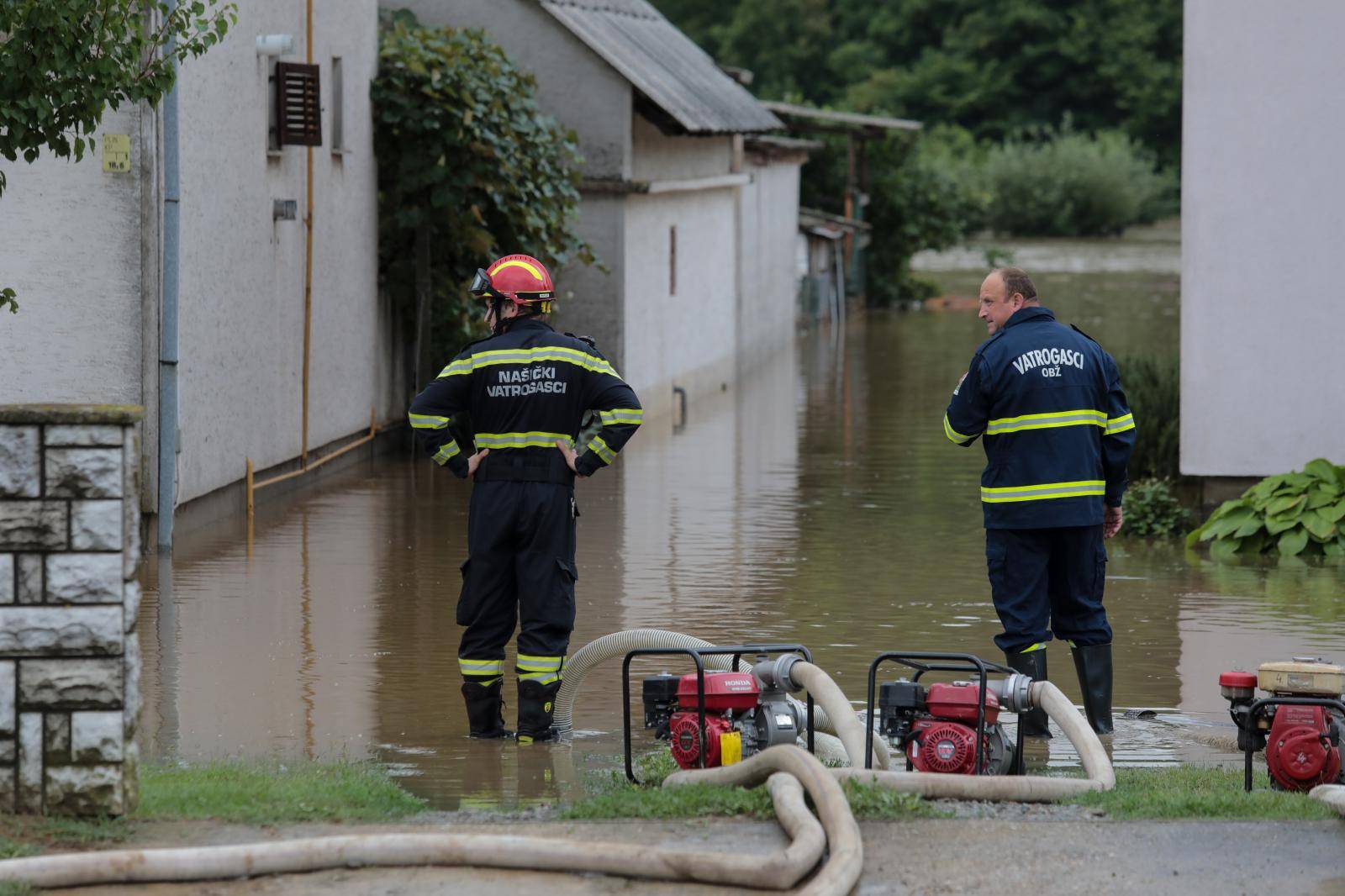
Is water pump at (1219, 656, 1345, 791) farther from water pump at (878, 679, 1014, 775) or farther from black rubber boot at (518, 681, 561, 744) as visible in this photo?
black rubber boot at (518, 681, 561, 744)

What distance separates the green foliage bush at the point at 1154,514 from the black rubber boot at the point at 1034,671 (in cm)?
612

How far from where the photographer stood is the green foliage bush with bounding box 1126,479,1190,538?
13750 mm

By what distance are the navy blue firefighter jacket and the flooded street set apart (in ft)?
3.02

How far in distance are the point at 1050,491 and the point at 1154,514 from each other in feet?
21.0

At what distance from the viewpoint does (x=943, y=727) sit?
6.65 meters

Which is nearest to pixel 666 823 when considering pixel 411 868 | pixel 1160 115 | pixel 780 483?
pixel 411 868

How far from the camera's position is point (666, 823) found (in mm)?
5805

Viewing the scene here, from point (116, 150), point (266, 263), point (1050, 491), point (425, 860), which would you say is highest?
point (116, 150)

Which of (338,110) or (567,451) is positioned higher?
(338,110)

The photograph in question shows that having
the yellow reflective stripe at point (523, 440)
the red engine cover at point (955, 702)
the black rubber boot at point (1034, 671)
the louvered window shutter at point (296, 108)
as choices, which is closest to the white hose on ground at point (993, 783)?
the red engine cover at point (955, 702)

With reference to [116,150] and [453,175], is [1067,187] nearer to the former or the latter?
[453,175]

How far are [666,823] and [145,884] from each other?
A: 1467mm

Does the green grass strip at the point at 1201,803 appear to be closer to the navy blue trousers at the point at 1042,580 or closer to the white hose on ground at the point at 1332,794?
the white hose on ground at the point at 1332,794

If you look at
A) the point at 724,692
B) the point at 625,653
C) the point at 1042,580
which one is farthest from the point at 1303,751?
the point at 625,653
